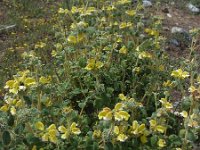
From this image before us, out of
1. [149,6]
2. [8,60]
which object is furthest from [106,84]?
[149,6]

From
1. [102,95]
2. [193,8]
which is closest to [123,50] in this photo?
[102,95]

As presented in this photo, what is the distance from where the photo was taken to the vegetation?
2.52 m

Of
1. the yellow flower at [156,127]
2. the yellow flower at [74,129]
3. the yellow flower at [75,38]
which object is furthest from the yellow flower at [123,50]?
the yellow flower at [74,129]

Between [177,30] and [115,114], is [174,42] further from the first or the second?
[115,114]

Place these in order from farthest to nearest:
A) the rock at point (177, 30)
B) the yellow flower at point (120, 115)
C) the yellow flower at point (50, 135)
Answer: the rock at point (177, 30) < the yellow flower at point (50, 135) < the yellow flower at point (120, 115)

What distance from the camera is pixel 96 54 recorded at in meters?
3.34


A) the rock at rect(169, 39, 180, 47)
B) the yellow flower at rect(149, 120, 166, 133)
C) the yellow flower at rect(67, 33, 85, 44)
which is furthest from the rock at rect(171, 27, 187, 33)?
the yellow flower at rect(149, 120, 166, 133)

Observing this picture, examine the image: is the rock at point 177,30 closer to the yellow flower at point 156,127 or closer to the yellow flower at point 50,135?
the yellow flower at point 156,127

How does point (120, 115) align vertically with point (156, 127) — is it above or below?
above

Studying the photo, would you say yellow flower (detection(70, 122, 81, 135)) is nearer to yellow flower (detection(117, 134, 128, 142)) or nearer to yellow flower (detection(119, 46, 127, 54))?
yellow flower (detection(117, 134, 128, 142))

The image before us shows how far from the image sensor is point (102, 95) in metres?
2.99

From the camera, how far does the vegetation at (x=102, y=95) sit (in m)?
2.52

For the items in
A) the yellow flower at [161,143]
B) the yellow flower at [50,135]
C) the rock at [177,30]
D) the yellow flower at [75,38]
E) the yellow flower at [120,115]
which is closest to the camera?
the yellow flower at [120,115]

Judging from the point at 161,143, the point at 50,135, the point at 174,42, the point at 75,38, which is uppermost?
the point at 75,38
